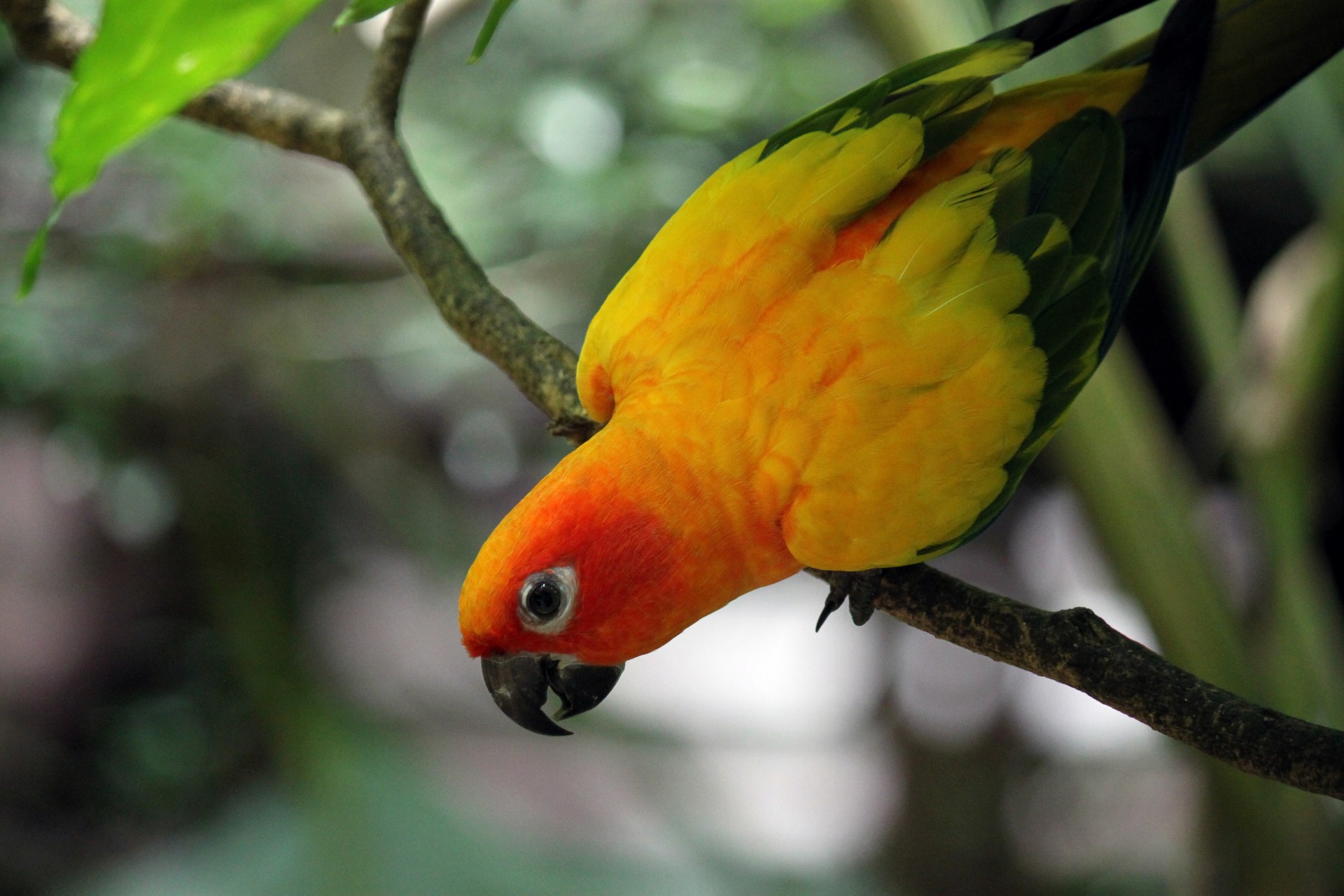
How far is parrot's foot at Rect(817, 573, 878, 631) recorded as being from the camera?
86cm

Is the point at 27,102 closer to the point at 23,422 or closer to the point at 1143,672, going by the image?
the point at 23,422

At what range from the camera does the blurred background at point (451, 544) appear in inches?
77.2

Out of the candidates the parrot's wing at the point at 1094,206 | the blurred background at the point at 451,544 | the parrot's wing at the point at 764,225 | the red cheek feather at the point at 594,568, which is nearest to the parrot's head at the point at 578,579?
the red cheek feather at the point at 594,568

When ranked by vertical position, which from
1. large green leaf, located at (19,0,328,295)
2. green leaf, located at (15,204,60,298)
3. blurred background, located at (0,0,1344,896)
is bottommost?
blurred background, located at (0,0,1344,896)

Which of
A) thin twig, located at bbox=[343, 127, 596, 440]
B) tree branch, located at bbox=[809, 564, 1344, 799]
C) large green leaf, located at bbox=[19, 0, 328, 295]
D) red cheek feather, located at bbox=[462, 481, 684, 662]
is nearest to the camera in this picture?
large green leaf, located at bbox=[19, 0, 328, 295]

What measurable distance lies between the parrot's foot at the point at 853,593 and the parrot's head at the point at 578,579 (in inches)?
5.6

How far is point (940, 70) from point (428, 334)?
4.68 ft

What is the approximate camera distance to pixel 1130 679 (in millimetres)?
644

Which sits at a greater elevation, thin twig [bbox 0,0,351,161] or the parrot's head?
thin twig [bbox 0,0,351,161]

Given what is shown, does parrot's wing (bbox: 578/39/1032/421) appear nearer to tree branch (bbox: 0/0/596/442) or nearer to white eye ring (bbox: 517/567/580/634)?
tree branch (bbox: 0/0/596/442)

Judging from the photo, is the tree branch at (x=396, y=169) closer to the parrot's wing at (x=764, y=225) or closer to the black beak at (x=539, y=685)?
the parrot's wing at (x=764, y=225)

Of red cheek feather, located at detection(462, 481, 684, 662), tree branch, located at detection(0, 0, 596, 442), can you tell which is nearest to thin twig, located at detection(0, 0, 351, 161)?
tree branch, located at detection(0, 0, 596, 442)

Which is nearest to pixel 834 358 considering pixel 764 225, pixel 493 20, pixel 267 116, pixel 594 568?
pixel 764 225

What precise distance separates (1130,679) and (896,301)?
32 cm
